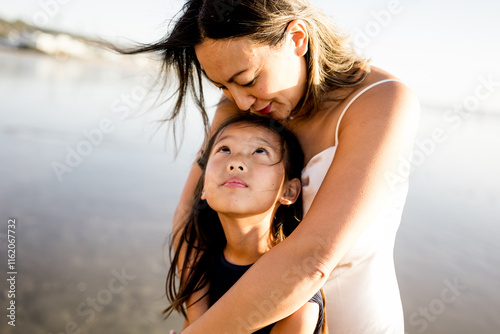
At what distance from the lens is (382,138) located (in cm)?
185

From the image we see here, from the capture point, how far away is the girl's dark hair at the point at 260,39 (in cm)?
211

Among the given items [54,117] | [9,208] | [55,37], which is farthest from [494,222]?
[55,37]

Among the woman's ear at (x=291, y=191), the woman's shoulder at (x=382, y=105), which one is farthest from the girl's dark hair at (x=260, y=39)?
the woman's ear at (x=291, y=191)

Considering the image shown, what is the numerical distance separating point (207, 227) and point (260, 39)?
1.07 m

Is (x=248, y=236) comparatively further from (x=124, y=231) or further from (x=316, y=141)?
(x=124, y=231)

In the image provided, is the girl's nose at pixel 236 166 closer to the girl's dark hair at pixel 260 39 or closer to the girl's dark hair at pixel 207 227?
the girl's dark hair at pixel 207 227

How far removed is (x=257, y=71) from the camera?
2188 mm

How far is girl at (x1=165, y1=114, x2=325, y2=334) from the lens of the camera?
7.19ft

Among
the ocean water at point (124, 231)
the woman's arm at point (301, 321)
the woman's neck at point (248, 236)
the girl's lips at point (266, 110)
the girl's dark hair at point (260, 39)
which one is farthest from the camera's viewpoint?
the ocean water at point (124, 231)

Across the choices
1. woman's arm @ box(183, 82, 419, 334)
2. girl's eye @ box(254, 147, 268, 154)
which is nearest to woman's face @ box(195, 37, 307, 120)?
girl's eye @ box(254, 147, 268, 154)

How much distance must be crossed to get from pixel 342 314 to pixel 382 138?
0.90m

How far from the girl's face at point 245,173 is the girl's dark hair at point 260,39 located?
338 mm

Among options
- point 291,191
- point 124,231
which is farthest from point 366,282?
point 124,231

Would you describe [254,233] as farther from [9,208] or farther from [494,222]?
[494,222]
